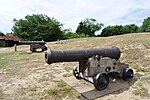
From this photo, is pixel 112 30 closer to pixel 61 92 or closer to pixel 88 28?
pixel 88 28

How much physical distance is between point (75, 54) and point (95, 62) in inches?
31.0

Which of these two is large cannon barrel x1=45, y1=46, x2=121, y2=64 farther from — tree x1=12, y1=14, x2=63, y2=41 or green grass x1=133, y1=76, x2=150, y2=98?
tree x1=12, y1=14, x2=63, y2=41

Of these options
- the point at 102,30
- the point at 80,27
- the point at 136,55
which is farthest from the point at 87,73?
the point at 102,30

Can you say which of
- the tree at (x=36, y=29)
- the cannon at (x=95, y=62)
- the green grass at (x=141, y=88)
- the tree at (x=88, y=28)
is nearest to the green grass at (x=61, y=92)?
the cannon at (x=95, y=62)

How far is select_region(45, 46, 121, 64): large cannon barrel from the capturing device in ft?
22.3

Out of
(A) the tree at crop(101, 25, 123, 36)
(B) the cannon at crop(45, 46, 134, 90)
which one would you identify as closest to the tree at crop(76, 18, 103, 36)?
(A) the tree at crop(101, 25, 123, 36)

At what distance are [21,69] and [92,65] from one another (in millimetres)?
5306

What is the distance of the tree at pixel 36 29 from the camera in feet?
144

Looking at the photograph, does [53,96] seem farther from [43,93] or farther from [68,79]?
[68,79]

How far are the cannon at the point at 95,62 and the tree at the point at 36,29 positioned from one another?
3641 centimetres

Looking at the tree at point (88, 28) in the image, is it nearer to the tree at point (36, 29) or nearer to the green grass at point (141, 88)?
the tree at point (36, 29)

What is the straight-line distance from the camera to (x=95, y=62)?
7.58 m

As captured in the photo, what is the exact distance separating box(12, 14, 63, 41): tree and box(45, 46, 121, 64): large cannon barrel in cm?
3641

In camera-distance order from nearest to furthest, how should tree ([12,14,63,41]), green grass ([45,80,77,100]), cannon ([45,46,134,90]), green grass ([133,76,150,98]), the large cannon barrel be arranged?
the large cannon barrel, cannon ([45,46,134,90]), green grass ([133,76,150,98]), green grass ([45,80,77,100]), tree ([12,14,63,41])
